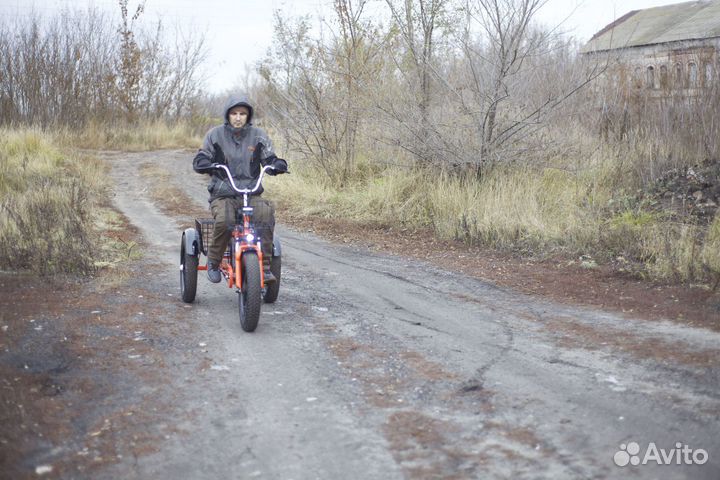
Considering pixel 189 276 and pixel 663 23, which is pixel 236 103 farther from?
pixel 663 23

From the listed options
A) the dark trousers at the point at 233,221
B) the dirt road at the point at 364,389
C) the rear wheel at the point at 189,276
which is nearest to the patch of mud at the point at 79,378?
the dirt road at the point at 364,389

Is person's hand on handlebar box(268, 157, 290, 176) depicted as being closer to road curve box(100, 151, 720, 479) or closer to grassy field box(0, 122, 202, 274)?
road curve box(100, 151, 720, 479)

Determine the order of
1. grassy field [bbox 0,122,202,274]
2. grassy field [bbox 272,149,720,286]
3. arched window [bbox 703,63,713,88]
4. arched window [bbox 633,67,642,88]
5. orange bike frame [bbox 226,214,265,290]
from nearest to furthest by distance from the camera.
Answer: orange bike frame [bbox 226,214,265,290], grassy field [bbox 0,122,202,274], grassy field [bbox 272,149,720,286], arched window [bbox 703,63,713,88], arched window [bbox 633,67,642,88]

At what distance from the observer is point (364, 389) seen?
4691mm

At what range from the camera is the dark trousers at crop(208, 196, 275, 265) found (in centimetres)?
639

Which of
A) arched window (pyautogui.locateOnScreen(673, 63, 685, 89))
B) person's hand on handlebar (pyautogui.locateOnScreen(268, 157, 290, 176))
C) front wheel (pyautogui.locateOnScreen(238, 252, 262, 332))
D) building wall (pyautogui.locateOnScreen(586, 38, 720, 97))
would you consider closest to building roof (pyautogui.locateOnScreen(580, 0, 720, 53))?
building wall (pyautogui.locateOnScreen(586, 38, 720, 97))

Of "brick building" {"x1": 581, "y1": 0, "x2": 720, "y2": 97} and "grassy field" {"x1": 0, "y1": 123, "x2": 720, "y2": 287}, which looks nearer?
"grassy field" {"x1": 0, "y1": 123, "x2": 720, "y2": 287}

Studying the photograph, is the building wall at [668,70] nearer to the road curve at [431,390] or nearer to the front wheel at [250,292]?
the road curve at [431,390]

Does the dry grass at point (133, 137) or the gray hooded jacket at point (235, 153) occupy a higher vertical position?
the dry grass at point (133, 137)

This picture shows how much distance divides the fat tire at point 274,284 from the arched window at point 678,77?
762 cm

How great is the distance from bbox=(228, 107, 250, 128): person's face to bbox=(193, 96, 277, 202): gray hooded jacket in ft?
0.10

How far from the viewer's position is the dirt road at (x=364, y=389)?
3688 mm

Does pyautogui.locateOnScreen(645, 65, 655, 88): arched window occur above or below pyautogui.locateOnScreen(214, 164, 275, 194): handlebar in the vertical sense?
above

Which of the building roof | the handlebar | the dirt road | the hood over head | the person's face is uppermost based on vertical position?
the building roof
